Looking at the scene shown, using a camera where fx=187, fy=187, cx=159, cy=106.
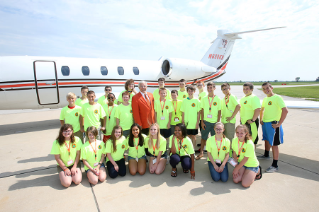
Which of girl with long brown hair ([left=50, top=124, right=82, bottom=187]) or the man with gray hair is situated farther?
the man with gray hair

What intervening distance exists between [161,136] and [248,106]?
227cm

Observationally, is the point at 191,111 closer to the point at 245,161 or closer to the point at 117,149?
the point at 245,161

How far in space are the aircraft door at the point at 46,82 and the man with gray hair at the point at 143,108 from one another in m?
4.95

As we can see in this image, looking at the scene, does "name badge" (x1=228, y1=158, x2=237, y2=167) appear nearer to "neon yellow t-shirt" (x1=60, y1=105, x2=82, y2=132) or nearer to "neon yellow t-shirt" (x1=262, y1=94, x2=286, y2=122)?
"neon yellow t-shirt" (x1=262, y1=94, x2=286, y2=122)

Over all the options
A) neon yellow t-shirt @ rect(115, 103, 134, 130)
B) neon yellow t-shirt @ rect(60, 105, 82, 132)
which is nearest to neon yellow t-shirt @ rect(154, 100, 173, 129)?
neon yellow t-shirt @ rect(115, 103, 134, 130)

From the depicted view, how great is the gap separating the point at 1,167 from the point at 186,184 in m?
4.51

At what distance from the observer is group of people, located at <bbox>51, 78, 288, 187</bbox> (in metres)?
3.79

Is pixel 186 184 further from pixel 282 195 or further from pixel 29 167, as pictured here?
pixel 29 167

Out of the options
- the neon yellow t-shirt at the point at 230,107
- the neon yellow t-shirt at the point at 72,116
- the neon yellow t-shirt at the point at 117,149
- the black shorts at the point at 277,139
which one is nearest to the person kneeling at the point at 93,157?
the neon yellow t-shirt at the point at 117,149

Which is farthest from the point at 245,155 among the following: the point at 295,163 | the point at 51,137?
the point at 51,137

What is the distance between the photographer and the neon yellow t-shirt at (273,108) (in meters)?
4.26

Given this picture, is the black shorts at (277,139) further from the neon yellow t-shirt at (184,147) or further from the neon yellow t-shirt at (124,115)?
the neon yellow t-shirt at (124,115)

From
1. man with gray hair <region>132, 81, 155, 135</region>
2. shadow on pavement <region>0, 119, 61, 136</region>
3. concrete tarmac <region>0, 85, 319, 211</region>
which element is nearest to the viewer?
concrete tarmac <region>0, 85, 319, 211</region>

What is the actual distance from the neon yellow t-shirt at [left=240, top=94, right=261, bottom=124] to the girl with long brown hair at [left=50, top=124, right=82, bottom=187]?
395 cm
